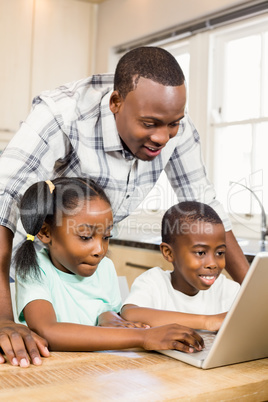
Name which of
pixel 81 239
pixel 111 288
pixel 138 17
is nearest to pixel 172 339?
pixel 81 239

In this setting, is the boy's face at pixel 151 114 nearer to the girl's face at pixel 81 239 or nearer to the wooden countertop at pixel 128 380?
the girl's face at pixel 81 239

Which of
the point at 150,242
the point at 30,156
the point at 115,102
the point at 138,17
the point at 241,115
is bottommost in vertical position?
the point at 150,242

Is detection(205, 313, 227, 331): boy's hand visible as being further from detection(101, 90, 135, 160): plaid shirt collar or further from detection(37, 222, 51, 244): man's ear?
detection(101, 90, 135, 160): plaid shirt collar

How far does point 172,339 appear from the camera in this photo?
0.80m

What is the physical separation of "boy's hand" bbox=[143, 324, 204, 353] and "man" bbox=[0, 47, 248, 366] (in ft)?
0.67

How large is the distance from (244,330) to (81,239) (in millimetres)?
459

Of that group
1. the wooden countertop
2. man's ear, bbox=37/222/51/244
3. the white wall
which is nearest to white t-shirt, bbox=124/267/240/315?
man's ear, bbox=37/222/51/244

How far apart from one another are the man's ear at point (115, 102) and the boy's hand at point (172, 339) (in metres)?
0.59

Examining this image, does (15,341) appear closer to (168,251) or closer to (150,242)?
(168,251)

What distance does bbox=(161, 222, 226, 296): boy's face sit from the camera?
1285mm

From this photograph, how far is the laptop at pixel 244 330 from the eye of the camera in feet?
2.23

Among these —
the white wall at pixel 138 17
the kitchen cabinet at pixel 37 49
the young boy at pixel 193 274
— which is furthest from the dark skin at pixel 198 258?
the kitchen cabinet at pixel 37 49

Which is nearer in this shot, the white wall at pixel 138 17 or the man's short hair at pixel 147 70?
the man's short hair at pixel 147 70

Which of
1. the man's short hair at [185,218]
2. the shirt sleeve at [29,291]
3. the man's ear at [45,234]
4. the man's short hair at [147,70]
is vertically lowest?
the shirt sleeve at [29,291]
